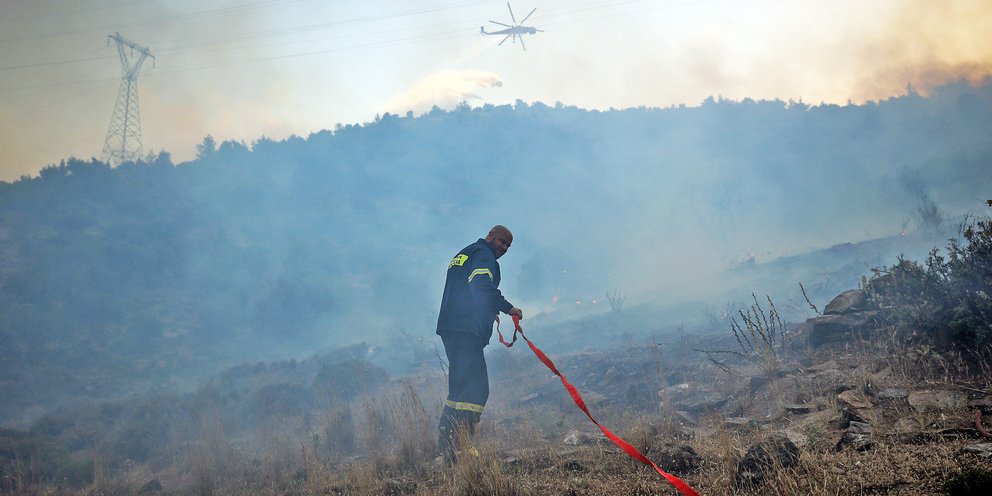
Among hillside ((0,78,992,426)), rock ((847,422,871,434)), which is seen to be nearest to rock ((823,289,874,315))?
rock ((847,422,871,434))

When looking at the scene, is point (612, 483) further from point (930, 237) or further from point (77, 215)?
point (77, 215)

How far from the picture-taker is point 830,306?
7820 millimetres

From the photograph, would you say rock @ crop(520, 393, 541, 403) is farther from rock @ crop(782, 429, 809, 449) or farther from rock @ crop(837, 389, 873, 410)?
rock @ crop(782, 429, 809, 449)

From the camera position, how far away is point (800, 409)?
4734mm

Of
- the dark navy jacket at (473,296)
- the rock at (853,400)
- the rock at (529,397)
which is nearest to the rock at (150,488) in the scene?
the dark navy jacket at (473,296)

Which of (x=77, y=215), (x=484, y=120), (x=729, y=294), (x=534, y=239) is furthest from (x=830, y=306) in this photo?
(x=484, y=120)

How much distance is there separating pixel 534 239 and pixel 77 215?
27148 mm

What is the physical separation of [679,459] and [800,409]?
1.71m

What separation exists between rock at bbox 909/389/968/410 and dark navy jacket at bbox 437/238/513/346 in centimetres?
318

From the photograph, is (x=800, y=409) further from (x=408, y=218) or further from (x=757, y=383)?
(x=408, y=218)

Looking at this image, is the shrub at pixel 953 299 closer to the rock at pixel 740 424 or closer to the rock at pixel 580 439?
the rock at pixel 740 424

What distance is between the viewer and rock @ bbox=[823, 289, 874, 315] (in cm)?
734

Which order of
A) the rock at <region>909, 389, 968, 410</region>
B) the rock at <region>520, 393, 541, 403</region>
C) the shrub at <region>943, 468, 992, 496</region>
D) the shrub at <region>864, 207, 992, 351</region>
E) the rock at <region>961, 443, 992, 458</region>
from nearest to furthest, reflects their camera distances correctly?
the shrub at <region>943, 468, 992, 496</region> < the rock at <region>961, 443, 992, 458</region> < the rock at <region>909, 389, 968, 410</region> < the shrub at <region>864, 207, 992, 351</region> < the rock at <region>520, 393, 541, 403</region>

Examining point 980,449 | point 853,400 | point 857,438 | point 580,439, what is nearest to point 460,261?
point 580,439
